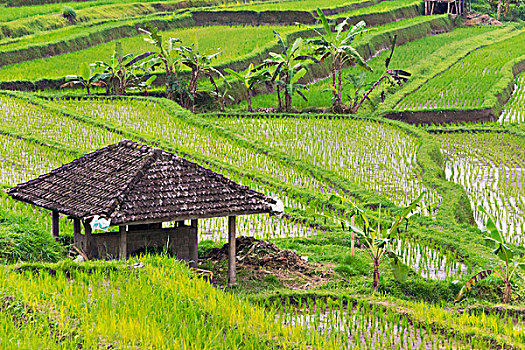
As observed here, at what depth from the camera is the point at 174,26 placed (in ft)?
83.3

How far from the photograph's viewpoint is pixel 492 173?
1266 cm

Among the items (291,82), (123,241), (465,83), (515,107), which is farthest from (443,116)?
(123,241)

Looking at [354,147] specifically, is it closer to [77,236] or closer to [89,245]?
[77,236]

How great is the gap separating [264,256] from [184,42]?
47.1ft

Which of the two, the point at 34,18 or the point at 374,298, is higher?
the point at 34,18

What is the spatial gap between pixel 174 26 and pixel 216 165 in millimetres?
14436

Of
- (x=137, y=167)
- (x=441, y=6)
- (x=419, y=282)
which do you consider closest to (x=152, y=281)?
(x=137, y=167)

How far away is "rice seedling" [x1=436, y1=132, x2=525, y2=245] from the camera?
33.9 feet

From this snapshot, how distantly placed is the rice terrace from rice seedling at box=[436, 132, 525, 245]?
0.05m

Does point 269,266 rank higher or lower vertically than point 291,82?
lower

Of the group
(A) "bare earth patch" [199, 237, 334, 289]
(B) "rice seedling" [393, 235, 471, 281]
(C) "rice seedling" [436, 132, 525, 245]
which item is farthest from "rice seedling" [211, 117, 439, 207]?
(A) "bare earth patch" [199, 237, 334, 289]

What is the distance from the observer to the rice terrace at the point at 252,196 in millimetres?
5676

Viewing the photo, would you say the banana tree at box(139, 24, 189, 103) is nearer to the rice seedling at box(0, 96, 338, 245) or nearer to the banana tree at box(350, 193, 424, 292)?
the rice seedling at box(0, 96, 338, 245)

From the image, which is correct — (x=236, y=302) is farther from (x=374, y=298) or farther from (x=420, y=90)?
(x=420, y=90)
